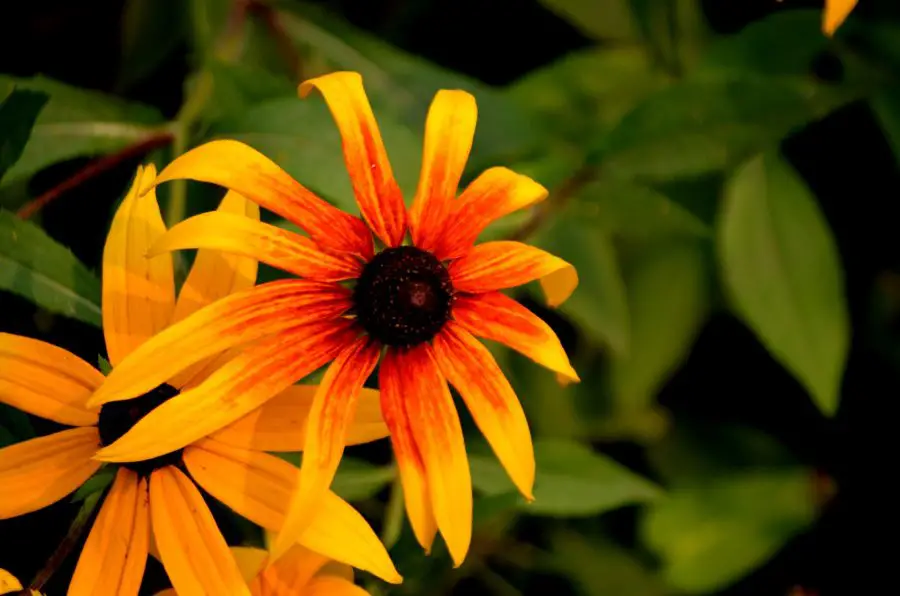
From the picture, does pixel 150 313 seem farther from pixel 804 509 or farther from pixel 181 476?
pixel 804 509

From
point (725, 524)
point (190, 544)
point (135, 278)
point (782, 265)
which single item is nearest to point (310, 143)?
point (135, 278)

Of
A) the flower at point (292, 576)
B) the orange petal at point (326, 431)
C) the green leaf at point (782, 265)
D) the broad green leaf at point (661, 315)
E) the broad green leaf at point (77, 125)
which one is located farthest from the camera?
the broad green leaf at point (661, 315)

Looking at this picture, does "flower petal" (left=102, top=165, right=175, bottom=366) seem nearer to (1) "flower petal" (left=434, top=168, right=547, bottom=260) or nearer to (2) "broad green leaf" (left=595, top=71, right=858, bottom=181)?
(1) "flower petal" (left=434, top=168, right=547, bottom=260)

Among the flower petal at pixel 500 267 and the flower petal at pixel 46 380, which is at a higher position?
the flower petal at pixel 500 267

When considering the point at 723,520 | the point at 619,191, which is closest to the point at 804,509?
the point at 723,520

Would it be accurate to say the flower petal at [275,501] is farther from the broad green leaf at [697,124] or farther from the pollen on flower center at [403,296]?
the broad green leaf at [697,124]

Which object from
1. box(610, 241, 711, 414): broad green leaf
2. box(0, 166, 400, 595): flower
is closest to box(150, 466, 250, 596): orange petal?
box(0, 166, 400, 595): flower

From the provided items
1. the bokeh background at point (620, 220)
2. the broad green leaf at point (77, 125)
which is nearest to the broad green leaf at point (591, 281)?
the bokeh background at point (620, 220)

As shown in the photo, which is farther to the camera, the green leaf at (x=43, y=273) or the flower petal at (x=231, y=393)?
the green leaf at (x=43, y=273)
